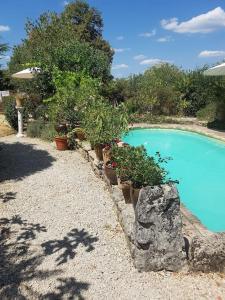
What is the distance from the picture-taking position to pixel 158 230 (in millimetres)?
4773

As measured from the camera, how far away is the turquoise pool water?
30.0 feet

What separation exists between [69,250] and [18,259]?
74cm

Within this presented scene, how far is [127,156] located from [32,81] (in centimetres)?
1150

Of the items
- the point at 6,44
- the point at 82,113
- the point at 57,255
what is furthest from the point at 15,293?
Answer: the point at 82,113

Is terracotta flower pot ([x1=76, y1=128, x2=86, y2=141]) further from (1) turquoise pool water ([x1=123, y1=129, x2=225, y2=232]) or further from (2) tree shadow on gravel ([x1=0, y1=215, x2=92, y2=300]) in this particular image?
(2) tree shadow on gravel ([x1=0, y1=215, x2=92, y2=300])

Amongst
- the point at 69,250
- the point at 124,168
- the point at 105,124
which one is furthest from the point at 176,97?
the point at 69,250

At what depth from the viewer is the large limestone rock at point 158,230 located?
185 inches

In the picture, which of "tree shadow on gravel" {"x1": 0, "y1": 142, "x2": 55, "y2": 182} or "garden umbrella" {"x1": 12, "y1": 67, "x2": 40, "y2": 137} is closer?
"tree shadow on gravel" {"x1": 0, "y1": 142, "x2": 55, "y2": 182}

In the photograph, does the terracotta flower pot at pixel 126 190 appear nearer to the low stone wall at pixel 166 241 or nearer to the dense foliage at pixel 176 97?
the low stone wall at pixel 166 241

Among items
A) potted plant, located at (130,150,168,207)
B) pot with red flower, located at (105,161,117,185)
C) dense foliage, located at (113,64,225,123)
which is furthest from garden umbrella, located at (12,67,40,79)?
potted plant, located at (130,150,168,207)

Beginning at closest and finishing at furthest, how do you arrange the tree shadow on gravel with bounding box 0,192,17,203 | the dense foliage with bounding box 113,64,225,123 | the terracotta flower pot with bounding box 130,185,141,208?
the terracotta flower pot with bounding box 130,185,141,208 → the tree shadow on gravel with bounding box 0,192,17,203 → the dense foliage with bounding box 113,64,225,123

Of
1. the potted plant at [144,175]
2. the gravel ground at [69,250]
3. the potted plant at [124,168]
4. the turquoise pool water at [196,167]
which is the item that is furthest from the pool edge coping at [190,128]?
the potted plant at [144,175]

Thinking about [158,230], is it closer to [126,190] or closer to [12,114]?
[126,190]

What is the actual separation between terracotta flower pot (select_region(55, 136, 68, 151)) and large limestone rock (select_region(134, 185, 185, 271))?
7322mm
